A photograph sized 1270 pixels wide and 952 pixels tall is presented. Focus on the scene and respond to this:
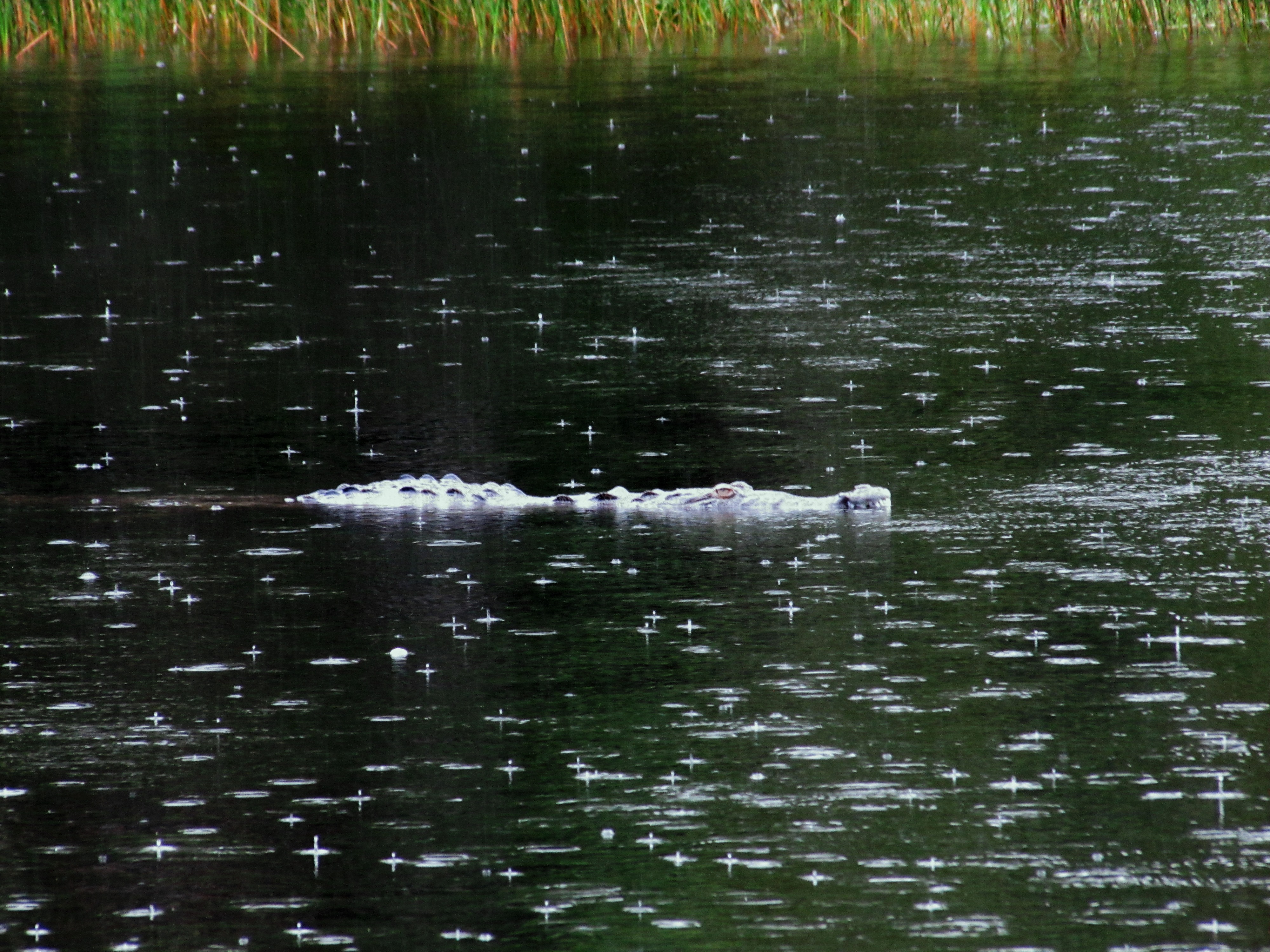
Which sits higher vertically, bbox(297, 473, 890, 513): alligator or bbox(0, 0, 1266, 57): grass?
bbox(0, 0, 1266, 57): grass

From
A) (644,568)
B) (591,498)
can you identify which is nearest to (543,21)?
(591,498)

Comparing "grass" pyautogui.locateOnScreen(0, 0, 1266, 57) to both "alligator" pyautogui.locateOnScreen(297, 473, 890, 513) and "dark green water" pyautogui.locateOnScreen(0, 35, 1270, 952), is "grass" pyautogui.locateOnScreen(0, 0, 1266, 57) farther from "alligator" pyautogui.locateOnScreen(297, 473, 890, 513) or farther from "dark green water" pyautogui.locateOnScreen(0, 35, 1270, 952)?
"alligator" pyautogui.locateOnScreen(297, 473, 890, 513)

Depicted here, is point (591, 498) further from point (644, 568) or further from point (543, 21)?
point (543, 21)

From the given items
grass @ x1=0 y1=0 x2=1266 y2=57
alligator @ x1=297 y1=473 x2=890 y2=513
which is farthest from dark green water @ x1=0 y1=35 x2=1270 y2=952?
grass @ x1=0 y1=0 x2=1266 y2=57

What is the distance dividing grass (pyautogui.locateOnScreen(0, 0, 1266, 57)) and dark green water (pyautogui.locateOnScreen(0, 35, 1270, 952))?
11069 mm

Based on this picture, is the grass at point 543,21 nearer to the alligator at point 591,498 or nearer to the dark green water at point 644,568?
the dark green water at point 644,568

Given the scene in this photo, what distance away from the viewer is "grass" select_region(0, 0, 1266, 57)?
30.7 meters

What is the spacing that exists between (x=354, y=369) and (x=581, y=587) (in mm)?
4921

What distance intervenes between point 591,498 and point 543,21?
2327cm

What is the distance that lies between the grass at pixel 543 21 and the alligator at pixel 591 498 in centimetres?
2133

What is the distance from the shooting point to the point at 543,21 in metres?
32.2

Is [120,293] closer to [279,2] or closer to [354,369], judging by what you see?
[354,369]

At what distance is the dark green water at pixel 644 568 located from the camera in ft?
19.4

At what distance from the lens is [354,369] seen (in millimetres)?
13258
